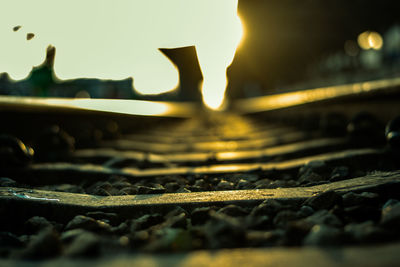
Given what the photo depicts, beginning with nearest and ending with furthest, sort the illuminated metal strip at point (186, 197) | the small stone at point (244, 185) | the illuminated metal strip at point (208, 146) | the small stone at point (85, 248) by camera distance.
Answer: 1. the small stone at point (85, 248)
2. the illuminated metal strip at point (186, 197)
3. the small stone at point (244, 185)
4. the illuminated metal strip at point (208, 146)

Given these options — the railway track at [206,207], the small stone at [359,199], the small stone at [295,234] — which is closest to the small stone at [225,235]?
the railway track at [206,207]

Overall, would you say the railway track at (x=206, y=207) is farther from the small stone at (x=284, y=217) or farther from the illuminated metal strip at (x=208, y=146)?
the illuminated metal strip at (x=208, y=146)

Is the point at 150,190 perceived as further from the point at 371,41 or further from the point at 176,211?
the point at 371,41

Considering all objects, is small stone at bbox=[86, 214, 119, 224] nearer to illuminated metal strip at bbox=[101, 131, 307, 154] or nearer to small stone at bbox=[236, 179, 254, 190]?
small stone at bbox=[236, 179, 254, 190]

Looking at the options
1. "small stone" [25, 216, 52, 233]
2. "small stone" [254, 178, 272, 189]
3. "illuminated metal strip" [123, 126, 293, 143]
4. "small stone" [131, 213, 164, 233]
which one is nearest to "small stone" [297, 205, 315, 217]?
"small stone" [131, 213, 164, 233]

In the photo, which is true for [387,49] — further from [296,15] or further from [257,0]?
[257,0]

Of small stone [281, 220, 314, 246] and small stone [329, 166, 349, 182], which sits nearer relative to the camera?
small stone [281, 220, 314, 246]
